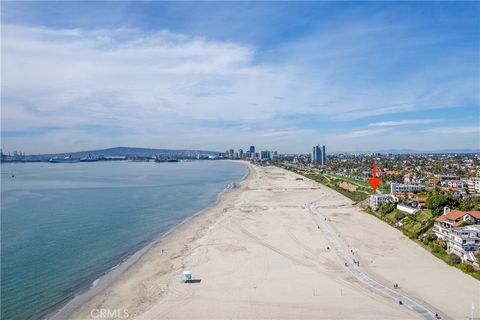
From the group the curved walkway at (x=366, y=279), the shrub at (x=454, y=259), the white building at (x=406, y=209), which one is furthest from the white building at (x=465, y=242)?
the white building at (x=406, y=209)

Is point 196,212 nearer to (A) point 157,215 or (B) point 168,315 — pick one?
(A) point 157,215

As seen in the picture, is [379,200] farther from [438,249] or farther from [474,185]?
[474,185]

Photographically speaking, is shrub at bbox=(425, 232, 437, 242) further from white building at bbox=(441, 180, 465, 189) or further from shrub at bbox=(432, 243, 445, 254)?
white building at bbox=(441, 180, 465, 189)

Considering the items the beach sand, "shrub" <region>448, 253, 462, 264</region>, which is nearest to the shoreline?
the beach sand

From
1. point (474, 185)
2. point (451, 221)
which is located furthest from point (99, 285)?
point (474, 185)

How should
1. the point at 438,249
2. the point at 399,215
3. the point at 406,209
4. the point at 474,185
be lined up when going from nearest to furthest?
the point at 438,249, the point at 399,215, the point at 406,209, the point at 474,185

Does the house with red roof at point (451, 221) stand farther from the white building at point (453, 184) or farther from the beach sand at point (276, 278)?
the white building at point (453, 184)
